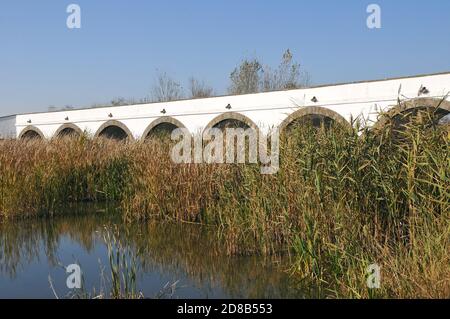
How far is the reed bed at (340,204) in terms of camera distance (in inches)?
151

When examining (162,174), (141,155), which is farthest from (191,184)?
(141,155)

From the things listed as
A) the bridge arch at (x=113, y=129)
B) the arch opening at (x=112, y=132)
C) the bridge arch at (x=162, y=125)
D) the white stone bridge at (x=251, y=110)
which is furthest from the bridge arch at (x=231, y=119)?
the arch opening at (x=112, y=132)

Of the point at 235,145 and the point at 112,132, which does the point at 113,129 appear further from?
the point at 235,145

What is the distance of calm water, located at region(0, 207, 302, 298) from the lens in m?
4.56

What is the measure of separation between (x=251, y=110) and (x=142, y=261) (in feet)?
51.9

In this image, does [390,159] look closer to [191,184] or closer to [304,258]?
[304,258]

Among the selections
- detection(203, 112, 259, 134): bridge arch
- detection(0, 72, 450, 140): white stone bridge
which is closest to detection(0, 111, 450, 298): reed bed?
detection(0, 72, 450, 140): white stone bridge

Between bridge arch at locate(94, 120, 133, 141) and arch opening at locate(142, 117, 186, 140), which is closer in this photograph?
arch opening at locate(142, 117, 186, 140)

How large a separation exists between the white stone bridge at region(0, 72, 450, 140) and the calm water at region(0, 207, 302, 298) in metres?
2.06

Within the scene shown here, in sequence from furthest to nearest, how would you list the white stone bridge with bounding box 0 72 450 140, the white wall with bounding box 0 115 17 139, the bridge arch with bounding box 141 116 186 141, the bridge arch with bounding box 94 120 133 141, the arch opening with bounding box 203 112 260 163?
the white wall with bounding box 0 115 17 139 → the bridge arch with bounding box 94 120 133 141 → the bridge arch with bounding box 141 116 186 141 → the white stone bridge with bounding box 0 72 450 140 → the arch opening with bounding box 203 112 260 163

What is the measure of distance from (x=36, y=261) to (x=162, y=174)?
7.69ft

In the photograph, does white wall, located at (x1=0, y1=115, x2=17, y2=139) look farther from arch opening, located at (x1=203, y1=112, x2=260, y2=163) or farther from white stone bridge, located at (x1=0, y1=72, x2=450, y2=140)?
arch opening, located at (x1=203, y1=112, x2=260, y2=163)

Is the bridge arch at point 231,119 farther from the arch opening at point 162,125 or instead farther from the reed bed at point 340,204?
the reed bed at point 340,204

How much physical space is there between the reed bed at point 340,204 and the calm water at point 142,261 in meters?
0.28
